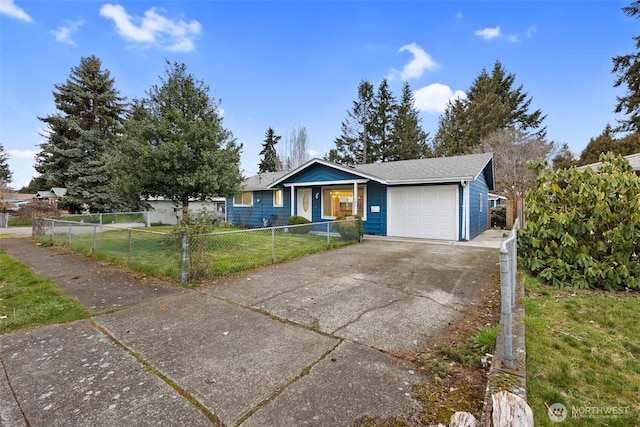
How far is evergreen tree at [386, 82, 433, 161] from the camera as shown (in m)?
Result: 31.1

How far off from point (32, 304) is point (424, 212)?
1127 cm

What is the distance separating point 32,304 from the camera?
4.15 meters

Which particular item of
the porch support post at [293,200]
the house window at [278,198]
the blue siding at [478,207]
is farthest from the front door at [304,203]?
the blue siding at [478,207]

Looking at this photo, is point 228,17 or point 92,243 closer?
point 92,243

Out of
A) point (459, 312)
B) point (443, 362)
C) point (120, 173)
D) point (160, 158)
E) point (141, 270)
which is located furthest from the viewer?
point (120, 173)

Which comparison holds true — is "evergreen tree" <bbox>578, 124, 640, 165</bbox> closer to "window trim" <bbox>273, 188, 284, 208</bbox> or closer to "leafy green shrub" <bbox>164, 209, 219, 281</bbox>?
"window trim" <bbox>273, 188, 284, 208</bbox>

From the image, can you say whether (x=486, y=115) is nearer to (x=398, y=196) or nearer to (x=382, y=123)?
(x=382, y=123)

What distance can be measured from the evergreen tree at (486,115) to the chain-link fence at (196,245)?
26.0m

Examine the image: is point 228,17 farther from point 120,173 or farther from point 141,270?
point 141,270

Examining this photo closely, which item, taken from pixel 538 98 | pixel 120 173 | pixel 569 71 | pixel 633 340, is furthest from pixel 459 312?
pixel 538 98

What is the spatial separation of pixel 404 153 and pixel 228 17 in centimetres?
2351

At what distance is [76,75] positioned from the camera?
21078 millimetres

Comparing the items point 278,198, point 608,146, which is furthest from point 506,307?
point 608,146

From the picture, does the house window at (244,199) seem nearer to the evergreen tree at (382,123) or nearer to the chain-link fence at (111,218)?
the chain-link fence at (111,218)
